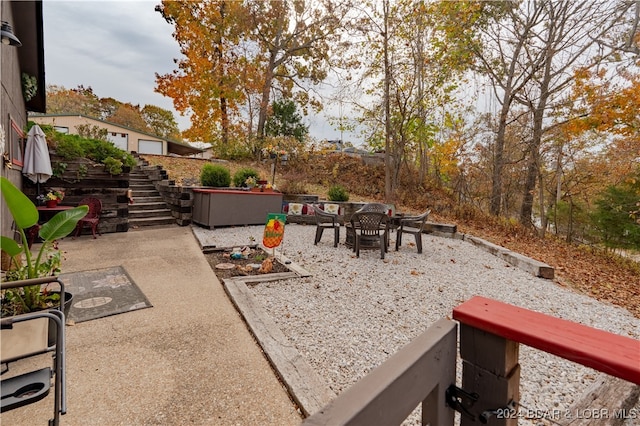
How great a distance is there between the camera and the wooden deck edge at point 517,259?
15.6 feet

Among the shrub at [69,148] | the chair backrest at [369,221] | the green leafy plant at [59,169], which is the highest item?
the shrub at [69,148]

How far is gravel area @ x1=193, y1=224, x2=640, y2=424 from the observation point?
2.23 metres

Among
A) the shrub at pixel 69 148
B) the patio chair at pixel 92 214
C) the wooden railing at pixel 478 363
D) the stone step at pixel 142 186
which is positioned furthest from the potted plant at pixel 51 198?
the wooden railing at pixel 478 363

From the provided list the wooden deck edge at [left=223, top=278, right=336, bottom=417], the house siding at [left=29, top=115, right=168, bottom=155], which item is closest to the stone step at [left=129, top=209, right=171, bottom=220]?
the wooden deck edge at [left=223, top=278, right=336, bottom=417]

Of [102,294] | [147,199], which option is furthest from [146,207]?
[102,294]

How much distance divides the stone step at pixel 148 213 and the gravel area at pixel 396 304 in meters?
2.67

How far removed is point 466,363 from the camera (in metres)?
0.92

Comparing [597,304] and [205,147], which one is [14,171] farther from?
[205,147]

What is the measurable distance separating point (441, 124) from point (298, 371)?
1025 centimetres

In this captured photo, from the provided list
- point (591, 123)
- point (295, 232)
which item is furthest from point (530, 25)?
point (295, 232)

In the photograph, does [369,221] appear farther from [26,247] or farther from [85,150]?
[85,150]

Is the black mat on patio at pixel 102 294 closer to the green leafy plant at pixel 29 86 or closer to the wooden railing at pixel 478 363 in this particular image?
the wooden railing at pixel 478 363

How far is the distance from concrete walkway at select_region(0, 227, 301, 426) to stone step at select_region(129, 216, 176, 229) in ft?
14.2

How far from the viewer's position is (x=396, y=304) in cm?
344
